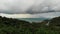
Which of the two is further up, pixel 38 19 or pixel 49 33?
pixel 38 19

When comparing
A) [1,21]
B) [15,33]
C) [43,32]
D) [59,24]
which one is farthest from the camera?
[1,21]

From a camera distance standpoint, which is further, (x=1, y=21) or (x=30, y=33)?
(x=1, y=21)

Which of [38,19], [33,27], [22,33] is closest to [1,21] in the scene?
[33,27]

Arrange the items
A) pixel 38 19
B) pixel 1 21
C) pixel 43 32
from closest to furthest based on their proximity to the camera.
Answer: pixel 38 19, pixel 43 32, pixel 1 21

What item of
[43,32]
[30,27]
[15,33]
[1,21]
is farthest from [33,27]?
[1,21]

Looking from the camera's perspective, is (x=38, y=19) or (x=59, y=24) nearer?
(x=38, y=19)

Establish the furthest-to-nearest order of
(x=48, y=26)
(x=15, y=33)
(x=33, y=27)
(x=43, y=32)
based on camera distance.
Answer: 1. (x=48, y=26)
2. (x=33, y=27)
3. (x=43, y=32)
4. (x=15, y=33)

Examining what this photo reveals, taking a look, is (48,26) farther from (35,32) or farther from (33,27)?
(35,32)

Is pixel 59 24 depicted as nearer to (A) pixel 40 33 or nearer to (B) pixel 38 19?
(A) pixel 40 33

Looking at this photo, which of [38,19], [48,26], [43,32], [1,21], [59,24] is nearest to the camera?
[38,19]
